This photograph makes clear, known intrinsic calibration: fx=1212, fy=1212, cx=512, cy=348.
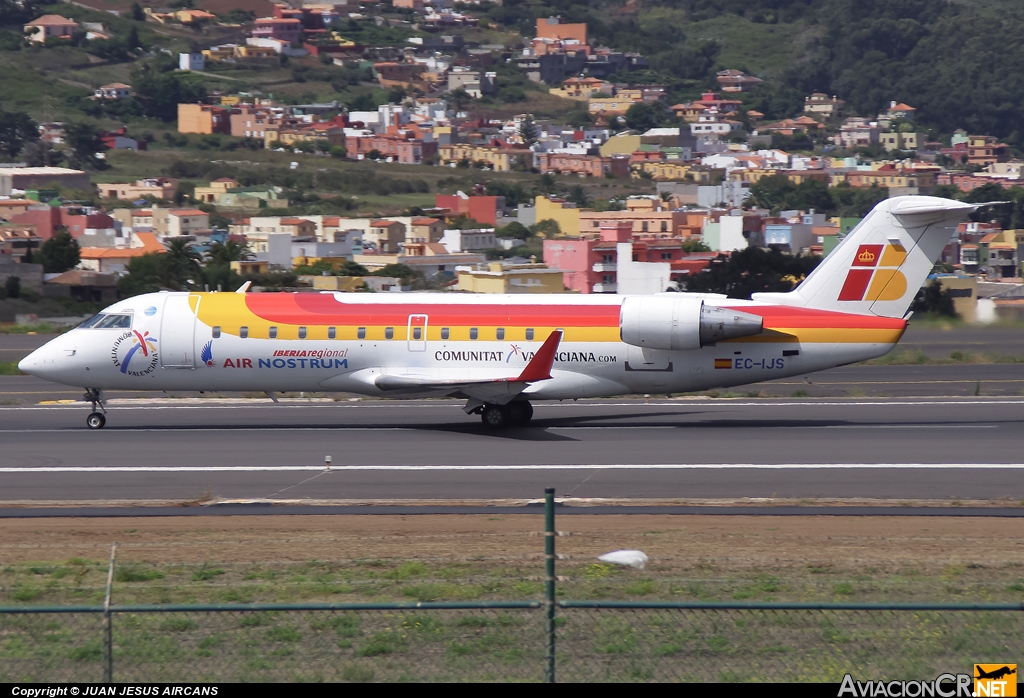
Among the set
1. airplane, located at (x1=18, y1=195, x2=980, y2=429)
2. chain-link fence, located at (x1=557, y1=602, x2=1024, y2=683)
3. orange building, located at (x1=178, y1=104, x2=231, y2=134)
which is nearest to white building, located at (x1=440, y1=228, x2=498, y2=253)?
orange building, located at (x1=178, y1=104, x2=231, y2=134)

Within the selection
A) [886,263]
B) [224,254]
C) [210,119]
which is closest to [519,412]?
[886,263]

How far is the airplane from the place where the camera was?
25.3 m

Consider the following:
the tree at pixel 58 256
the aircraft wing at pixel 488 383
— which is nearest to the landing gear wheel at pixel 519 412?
the aircraft wing at pixel 488 383

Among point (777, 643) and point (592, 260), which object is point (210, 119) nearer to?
point (592, 260)

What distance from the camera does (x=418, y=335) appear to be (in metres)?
25.8

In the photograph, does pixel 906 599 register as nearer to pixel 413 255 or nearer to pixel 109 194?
pixel 413 255

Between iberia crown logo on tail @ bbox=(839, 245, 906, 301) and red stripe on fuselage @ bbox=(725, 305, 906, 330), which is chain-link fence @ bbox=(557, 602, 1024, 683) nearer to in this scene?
red stripe on fuselage @ bbox=(725, 305, 906, 330)

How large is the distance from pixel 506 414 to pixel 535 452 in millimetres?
2883

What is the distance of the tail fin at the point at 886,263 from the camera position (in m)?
25.5

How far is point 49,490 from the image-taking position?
2008cm

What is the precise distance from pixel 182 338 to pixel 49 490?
21.9 ft

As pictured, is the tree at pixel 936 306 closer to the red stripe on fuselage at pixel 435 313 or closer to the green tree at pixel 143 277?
the red stripe on fuselage at pixel 435 313

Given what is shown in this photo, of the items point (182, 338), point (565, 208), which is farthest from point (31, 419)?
point (565, 208)

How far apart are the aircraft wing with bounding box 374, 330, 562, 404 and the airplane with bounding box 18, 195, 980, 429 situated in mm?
41
